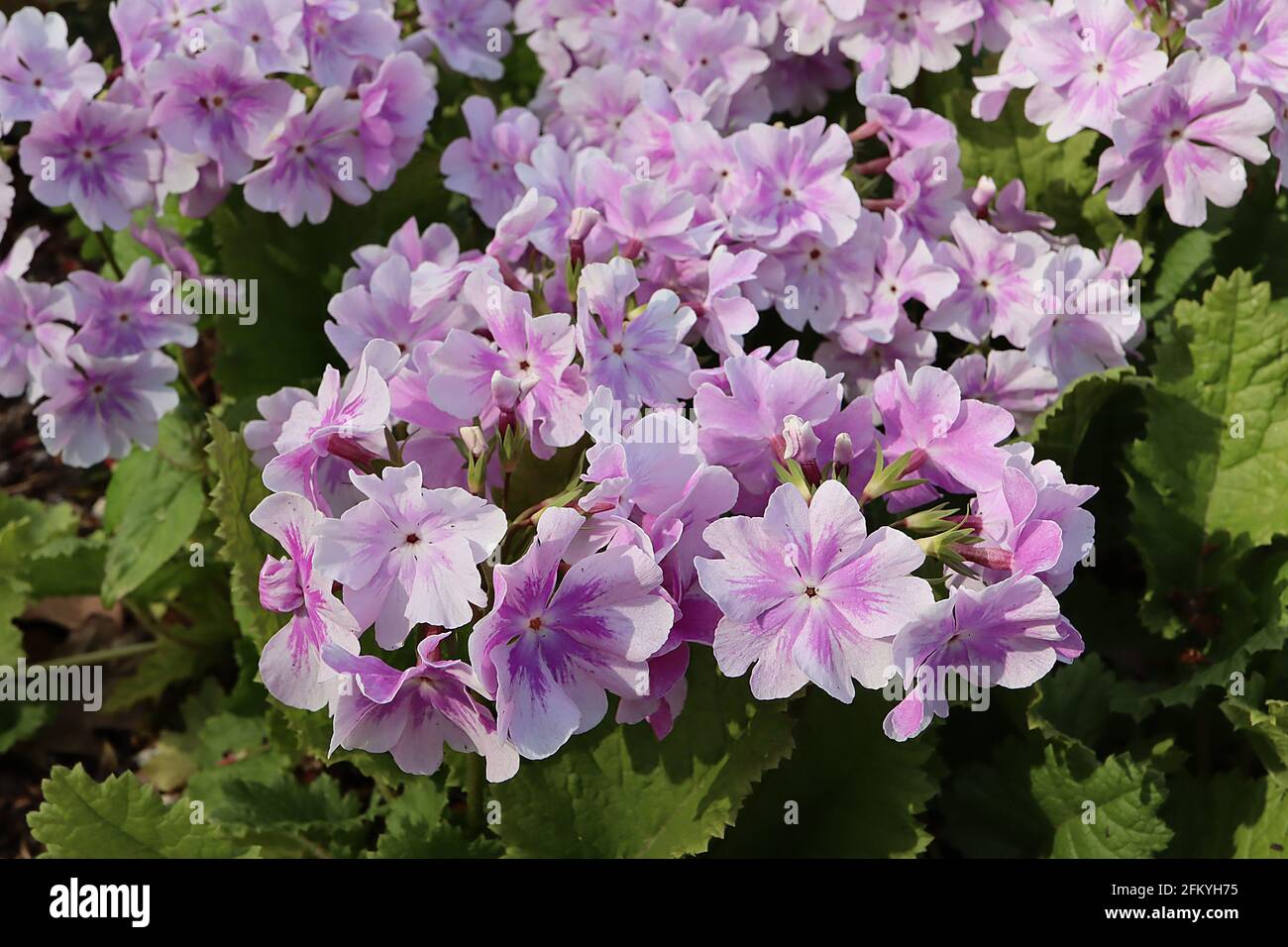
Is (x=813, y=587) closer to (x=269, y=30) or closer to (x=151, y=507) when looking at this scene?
(x=269, y=30)

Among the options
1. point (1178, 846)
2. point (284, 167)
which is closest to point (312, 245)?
point (284, 167)

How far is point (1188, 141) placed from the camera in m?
2.17

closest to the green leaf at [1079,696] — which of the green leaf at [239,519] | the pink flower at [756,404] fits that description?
the pink flower at [756,404]

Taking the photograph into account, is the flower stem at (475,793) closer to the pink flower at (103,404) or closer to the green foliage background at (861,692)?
the green foliage background at (861,692)

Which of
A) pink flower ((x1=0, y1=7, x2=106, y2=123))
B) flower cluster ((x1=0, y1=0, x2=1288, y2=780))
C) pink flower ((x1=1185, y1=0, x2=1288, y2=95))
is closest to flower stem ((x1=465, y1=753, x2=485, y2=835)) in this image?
flower cluster ((x1=0, y1=0, x2=1288, y2=780))

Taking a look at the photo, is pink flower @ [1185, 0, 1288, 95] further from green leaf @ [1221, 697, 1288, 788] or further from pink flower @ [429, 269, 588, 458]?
pink flower @ [429, 269, 588, 458]

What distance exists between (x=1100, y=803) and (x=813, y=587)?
91 centimetres

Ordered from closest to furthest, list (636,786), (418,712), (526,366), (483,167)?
(418,712) → (526,366) → (636,786) → (483,167)

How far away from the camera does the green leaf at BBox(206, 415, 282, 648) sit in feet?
6.33

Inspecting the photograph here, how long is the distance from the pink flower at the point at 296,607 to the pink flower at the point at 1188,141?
147 cm

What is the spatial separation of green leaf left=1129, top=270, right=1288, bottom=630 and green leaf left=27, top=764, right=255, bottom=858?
5.68 ft

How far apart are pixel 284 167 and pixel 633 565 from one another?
53.2 inches

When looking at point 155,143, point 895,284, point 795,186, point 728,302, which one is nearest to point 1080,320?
point 895,284

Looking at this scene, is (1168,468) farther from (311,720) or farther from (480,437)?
(311,720)
